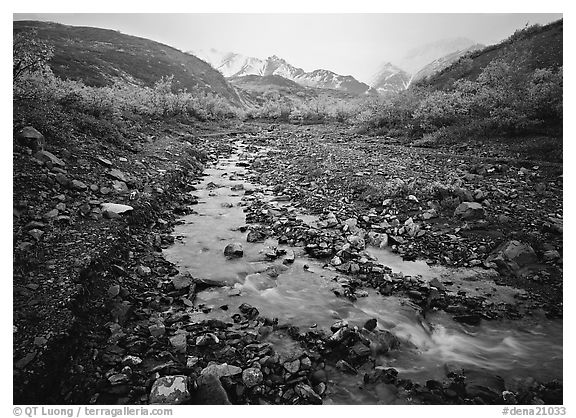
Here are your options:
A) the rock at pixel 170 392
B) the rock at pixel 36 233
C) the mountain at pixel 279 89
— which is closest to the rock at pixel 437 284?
the rock at pixel 170 392

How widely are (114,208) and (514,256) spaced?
6511 mm

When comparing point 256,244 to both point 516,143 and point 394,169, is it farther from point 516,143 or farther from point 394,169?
point 516,143

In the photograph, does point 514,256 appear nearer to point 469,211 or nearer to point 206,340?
point 469,211

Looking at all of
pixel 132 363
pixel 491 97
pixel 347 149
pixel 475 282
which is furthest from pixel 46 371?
pixel 491 97

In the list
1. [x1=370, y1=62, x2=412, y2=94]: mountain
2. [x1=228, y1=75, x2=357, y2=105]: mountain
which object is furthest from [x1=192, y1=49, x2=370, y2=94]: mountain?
[x1=370, y1=62, x2=412, y2=94]: mountain

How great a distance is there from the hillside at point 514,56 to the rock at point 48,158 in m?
22.8

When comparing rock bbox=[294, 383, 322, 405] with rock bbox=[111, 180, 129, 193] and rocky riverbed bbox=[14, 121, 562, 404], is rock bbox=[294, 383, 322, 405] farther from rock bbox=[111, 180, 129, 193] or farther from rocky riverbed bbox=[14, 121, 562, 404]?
rock bbox=[111, 180, 129, 193]

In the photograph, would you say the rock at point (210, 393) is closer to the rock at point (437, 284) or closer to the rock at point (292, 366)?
the rock at point (292, 366)

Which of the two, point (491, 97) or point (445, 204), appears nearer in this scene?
point (445, 204)

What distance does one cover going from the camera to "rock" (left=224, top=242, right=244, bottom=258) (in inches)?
227

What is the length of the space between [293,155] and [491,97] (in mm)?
9171

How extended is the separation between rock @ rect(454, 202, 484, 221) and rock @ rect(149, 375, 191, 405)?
18.9 feet

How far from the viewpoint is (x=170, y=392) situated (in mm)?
2863

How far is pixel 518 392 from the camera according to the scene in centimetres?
309
